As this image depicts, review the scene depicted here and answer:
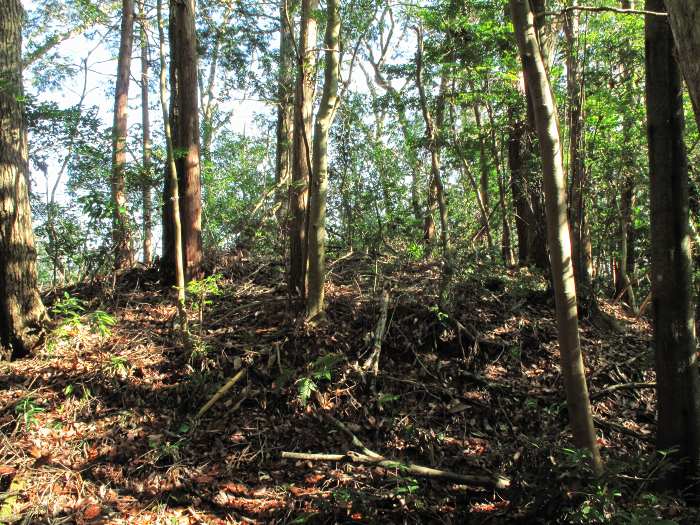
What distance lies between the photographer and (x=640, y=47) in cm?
779

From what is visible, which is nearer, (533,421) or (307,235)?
(533,421)

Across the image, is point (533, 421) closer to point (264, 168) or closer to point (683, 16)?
point (683, 16)

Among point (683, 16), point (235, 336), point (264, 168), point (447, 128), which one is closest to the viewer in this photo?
point (683, 16)

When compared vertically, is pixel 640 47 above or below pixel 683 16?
above

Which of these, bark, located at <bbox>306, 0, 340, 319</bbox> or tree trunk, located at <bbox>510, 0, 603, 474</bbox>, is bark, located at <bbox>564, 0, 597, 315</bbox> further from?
bark, located at <bbox>306, 0, 340, 319</bbox>

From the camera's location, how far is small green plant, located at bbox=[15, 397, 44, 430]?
15.3ft

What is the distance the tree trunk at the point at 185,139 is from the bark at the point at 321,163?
2.07 meters

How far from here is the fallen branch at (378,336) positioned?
5730 millimetres

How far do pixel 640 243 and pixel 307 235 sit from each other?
327 inches

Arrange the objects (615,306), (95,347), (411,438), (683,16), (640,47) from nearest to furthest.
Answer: (683,16) → (411,438) → (95,347) → (640,47) → (615,306)

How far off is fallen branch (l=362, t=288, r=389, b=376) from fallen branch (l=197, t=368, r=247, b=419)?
143 cm

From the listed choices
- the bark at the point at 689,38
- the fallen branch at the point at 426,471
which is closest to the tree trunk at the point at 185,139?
the fallen branch at the point at 426,471

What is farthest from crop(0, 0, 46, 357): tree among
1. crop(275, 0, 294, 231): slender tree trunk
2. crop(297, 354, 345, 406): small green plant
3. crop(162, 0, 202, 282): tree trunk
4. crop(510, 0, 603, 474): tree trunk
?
crop(510, 0, 603, 474): tree trunk

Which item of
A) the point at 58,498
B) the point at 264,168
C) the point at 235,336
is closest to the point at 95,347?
the point at 235,336
